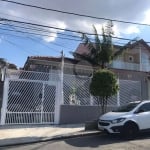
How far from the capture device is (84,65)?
2473 centimetres

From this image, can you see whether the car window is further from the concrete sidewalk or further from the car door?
the concrete sidewalk

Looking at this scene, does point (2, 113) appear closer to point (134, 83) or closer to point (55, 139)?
point (55, 139)

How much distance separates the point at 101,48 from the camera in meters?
22.1

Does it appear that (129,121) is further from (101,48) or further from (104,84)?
(101,48)

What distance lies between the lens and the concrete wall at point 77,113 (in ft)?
57.2

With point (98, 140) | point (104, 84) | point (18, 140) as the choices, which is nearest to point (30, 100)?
point (104, 84)

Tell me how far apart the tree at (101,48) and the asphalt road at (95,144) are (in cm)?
928

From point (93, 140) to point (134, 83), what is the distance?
8.06m

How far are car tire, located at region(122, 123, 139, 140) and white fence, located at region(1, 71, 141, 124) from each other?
5230 mm

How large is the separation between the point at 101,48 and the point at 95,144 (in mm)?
11188

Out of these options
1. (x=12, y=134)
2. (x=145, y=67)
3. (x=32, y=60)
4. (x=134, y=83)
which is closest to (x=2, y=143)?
(x=12, y=134)

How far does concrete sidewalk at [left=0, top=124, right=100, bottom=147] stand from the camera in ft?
41.2

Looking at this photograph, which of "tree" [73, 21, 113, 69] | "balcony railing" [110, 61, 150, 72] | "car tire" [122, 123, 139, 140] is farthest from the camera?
"balcony railing" [110, 61, 150, 72]

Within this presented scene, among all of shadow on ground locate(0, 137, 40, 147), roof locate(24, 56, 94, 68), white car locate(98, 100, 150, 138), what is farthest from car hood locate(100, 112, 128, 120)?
roof locate(24, 56, 94, 68)
